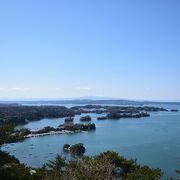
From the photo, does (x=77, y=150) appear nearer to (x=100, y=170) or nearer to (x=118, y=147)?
(x=118, y=147)

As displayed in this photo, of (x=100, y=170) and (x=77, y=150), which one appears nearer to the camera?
(x=100, y=170)

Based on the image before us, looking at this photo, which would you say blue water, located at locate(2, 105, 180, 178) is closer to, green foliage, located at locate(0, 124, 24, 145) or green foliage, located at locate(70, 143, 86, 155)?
green foliage, located at locate(70, 143, 86, 155)

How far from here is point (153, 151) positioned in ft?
94.6

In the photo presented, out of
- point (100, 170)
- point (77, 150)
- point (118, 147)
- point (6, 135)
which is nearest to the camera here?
point (100, 170)

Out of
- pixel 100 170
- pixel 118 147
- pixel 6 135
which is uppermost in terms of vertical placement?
pixel 6 135

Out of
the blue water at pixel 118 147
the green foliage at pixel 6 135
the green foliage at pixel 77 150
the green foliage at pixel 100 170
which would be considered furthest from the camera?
the green foliage at pixel 77 150

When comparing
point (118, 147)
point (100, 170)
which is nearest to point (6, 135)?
point (100, 170)

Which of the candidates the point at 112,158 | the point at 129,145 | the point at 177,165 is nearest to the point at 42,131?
the point at 129,145

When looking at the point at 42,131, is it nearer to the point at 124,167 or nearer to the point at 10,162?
the point at 124,167

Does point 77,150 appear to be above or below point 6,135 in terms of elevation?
below

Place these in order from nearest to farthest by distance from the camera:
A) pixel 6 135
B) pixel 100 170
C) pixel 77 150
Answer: pixel 100 170 → pixel 6 135 → pixel 77 150

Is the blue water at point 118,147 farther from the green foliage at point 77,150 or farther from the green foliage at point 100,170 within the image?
the green foliage at point 100,170

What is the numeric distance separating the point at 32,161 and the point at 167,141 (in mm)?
14842

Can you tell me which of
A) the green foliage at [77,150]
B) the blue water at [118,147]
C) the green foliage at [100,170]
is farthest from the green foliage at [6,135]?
the green foliage at [77,150]
